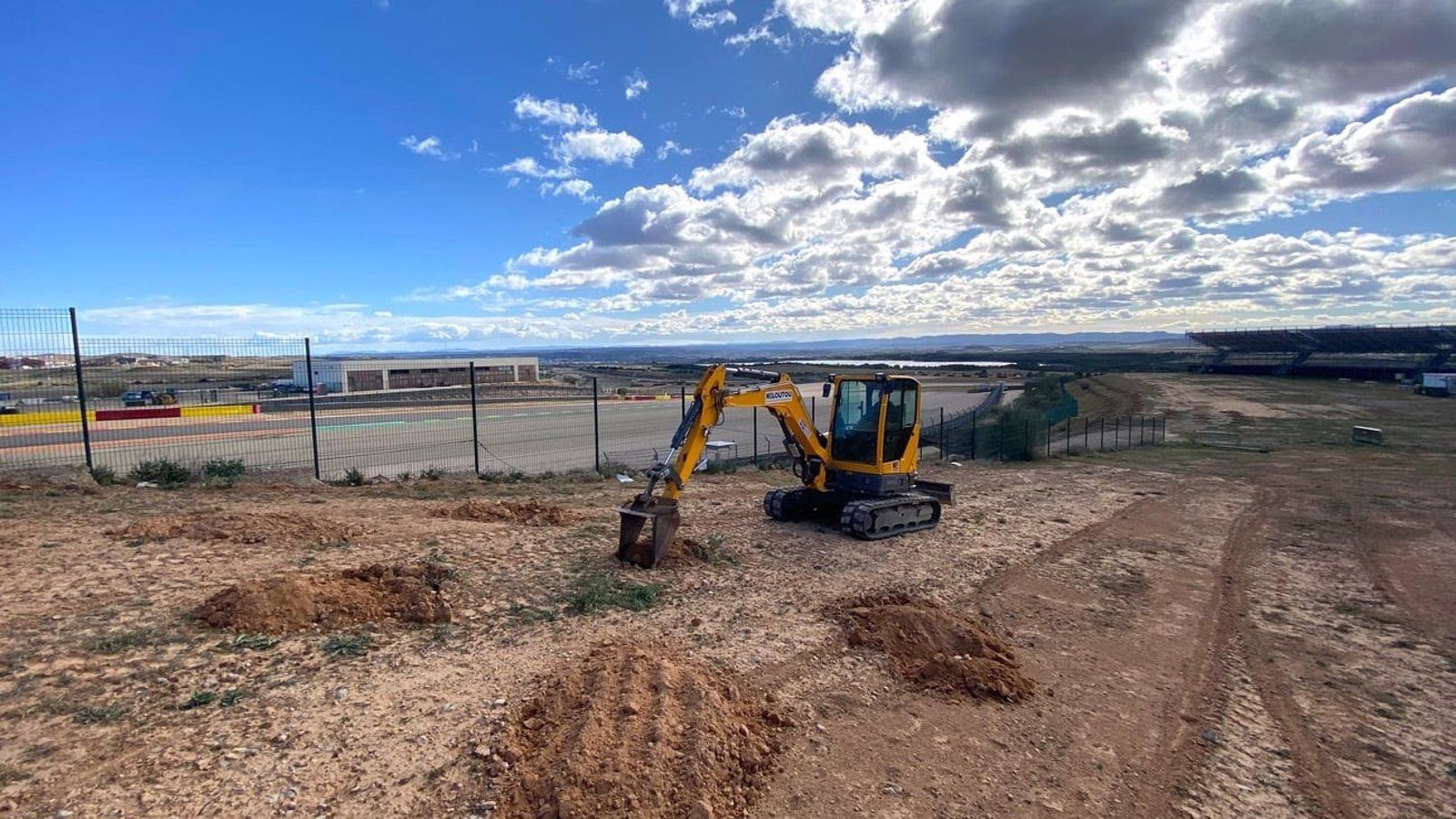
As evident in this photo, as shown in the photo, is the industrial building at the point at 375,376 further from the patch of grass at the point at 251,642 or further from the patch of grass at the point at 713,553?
the patch of grass at the point at 251,642

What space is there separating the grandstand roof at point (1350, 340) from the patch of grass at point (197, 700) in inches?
4465

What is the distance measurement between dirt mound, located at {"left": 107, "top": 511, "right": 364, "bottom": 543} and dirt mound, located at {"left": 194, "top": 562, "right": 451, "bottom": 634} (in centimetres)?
188

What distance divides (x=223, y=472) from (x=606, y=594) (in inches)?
408

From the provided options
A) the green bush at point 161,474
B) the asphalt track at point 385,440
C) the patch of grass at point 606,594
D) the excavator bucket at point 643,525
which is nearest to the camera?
the patch of grass at point 606,594

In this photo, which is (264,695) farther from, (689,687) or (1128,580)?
(1128,580)

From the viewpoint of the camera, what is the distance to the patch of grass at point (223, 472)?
13.2 metres

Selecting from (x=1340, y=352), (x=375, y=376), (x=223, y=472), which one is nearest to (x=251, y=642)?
(x=223, y=472)

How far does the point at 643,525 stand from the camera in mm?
8875

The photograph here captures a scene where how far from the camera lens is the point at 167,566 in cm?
765

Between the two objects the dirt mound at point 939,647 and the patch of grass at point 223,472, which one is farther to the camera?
the patch of grass at point 223,472

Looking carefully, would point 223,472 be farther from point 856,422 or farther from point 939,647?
point 939,647

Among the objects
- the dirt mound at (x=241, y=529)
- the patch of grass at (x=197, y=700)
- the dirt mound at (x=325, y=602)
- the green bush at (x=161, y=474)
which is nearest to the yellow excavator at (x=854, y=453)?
the dirt mound at (x=325, y=602)

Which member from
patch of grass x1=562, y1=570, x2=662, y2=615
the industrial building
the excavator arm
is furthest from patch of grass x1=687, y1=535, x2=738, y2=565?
the industrial building

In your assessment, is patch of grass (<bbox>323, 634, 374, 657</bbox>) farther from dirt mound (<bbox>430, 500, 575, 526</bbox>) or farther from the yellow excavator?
dirt mound (<bbox>430, 500, 575, 526</bbox>)
